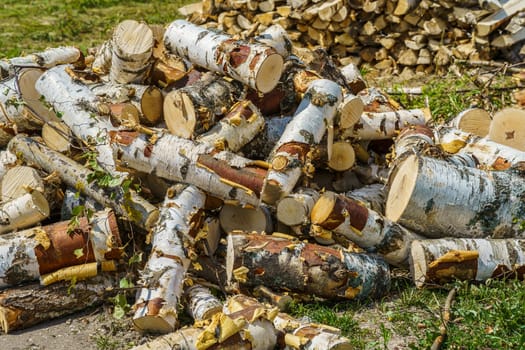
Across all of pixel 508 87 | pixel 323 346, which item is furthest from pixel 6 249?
pixel 508 87

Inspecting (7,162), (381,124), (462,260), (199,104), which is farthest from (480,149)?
(7,162)

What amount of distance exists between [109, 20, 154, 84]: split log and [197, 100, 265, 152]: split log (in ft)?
3.02

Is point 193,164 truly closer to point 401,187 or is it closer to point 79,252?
point 79,252

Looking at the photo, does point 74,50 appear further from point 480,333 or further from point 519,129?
point 480,333

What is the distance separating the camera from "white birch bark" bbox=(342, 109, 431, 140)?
19.3 feet

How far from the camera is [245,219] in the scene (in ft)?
16.2

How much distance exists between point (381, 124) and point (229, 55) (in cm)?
138

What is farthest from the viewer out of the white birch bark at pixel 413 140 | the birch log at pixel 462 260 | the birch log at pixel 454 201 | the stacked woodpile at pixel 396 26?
the stacked woodpile at pixel 396 26

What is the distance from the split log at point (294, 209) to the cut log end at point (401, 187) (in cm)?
61

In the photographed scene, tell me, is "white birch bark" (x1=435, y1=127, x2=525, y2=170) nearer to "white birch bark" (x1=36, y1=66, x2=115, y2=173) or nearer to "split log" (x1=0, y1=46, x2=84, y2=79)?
"white birch bark" (x1=36, y1=66, x2=115, y2=173)

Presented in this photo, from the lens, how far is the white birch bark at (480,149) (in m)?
5.53

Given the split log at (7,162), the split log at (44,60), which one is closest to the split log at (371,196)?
the split log at (7,162)

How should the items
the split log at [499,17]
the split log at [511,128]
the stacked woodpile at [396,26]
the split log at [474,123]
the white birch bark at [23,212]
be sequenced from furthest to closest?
1. the stacked woodpile at [396,26]
2. the split log at [499,17]
3. the split log at [474,123]
4. the split log at [511,128]
5. the white birch bark at [23,212]

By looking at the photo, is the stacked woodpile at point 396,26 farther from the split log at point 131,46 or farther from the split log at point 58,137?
the split log at point 58,137
